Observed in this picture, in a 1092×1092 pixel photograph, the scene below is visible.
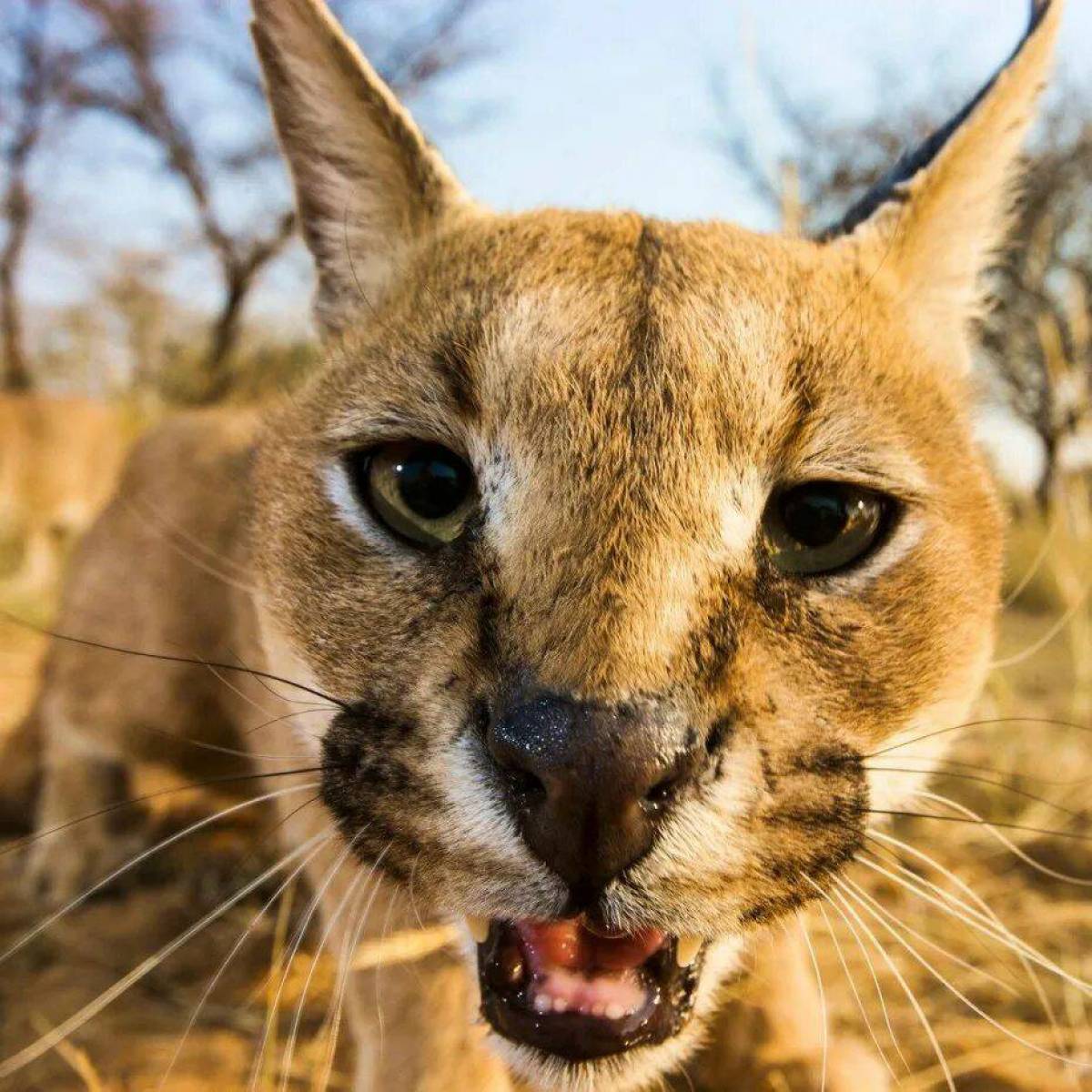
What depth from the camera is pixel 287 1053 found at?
2.33 metres

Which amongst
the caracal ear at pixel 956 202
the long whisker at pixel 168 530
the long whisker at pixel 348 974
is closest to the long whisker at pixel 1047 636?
the caracal ear at pixel 956 202

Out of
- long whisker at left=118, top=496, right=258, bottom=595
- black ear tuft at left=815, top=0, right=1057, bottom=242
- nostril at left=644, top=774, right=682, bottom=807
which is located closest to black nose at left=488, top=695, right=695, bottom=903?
nostril at left=644, top=774, right=682, bottom=807

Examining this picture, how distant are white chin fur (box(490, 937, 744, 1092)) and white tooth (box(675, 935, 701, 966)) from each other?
48 millimetres

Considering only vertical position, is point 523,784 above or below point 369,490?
below

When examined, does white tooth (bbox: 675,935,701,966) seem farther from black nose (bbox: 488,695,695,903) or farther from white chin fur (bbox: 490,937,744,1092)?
black nose (bbox: 488,695,695,903)

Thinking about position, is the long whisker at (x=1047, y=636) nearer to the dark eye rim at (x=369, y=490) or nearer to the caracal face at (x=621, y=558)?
the caracal face at (x=621, y=558)

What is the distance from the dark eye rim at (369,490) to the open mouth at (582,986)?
65cm

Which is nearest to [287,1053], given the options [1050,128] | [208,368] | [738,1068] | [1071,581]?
[738,1068]

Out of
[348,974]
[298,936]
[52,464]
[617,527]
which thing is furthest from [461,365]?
[52,464]

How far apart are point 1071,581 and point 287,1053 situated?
138 inches

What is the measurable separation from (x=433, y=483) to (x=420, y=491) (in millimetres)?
30

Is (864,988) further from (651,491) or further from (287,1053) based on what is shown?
(651,491)

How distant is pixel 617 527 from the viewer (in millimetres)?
1652

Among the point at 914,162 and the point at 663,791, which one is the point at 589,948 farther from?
the point at 914,162
